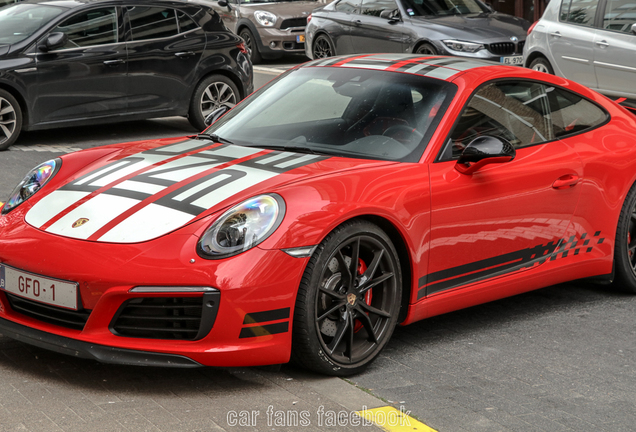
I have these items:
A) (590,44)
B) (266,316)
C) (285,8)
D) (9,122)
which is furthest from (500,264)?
(285,8)

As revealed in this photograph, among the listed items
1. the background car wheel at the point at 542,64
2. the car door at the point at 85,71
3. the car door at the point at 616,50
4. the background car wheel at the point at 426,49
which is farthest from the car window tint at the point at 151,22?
the car door at the point at 616,50

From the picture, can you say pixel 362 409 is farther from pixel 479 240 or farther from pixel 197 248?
pixel 479 240

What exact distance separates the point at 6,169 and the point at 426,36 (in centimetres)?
723

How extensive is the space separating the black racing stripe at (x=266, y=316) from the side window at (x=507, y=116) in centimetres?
134

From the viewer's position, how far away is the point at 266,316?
3869mm

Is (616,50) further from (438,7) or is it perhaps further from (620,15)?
(438,7)

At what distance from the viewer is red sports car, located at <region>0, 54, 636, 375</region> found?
3834mm

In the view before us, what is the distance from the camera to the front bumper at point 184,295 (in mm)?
3771

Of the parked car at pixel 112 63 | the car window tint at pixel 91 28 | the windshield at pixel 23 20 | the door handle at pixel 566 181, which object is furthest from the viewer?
the car window tint at pixel 91 28

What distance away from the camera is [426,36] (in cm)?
1398

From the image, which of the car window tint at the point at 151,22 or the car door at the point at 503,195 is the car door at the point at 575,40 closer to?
the car window tint at the point at 151,22

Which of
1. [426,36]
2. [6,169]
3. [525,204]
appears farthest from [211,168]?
[426,36]

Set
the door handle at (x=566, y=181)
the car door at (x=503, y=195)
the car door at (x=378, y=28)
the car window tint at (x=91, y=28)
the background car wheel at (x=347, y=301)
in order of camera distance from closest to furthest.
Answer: the background car wheel at (x=347, y=301) → the car door at (x=503, y=195) → the door handle at (x=566, y=181) → the car window tint at (x=91, y=28) → the car door at (x=378, y=28)

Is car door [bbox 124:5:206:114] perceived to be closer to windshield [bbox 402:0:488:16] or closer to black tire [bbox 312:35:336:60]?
windshield [bbox 402:0:488:16]
